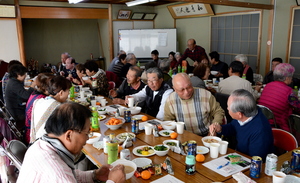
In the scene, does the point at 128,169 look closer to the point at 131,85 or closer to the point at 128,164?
the point at 128,164

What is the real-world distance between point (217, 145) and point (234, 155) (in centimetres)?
14

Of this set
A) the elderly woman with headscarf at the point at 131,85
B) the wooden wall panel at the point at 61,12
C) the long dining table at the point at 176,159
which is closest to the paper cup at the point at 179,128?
the long dining table at the point at 176,159

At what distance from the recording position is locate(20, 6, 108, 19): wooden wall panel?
7064mm

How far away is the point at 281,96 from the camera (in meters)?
3.06

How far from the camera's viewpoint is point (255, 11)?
6086 millimetres

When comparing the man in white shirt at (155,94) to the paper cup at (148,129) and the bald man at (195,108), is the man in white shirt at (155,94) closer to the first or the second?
the bald man at (195,108)

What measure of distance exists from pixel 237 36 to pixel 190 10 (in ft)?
5.72

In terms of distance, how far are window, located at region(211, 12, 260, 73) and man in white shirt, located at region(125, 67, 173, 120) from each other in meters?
3.96

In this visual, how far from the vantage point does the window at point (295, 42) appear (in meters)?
5.38

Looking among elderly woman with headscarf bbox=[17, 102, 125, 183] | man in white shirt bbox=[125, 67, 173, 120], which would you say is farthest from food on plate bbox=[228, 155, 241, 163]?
man in white shirt bbox=[125, 67, 173, 120]

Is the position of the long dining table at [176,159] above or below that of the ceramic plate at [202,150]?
below

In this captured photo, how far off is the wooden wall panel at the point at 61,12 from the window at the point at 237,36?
371 centimetres

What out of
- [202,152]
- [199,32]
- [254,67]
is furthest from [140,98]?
[199,32]

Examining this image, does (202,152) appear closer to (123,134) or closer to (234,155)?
(234,155)
